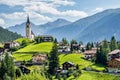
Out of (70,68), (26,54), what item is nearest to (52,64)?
(70,68)

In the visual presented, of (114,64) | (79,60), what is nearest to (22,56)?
(79,60)

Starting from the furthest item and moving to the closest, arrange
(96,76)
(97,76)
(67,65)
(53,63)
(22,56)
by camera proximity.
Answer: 1. (22,56)
2. (67,65)
3. (53,63)
4. (96,76)
5. (97,76)

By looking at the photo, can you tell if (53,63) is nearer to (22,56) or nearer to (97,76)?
(97,76)

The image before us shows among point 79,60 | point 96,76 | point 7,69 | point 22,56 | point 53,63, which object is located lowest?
point 96,76

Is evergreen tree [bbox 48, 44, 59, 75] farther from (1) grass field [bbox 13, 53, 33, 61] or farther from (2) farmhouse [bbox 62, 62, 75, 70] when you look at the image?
(1) grass field [bbox 13, 53, 33, 61]

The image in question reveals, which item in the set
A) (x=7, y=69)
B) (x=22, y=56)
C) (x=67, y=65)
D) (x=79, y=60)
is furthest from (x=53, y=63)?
(x=22, y=56)

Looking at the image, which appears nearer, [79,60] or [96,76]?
[96,76]

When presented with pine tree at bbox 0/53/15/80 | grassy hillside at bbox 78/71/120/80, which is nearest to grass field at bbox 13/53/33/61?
pine tree at bbox 0/53/15/80

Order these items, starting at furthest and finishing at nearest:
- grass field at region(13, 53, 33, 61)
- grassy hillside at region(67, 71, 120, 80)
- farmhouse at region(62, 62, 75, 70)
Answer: grass field at region(13, 53, 33, 61), farmhouse at region(62, 62, 75, 70), grassy hillside at region(67, 71, 120, 80)

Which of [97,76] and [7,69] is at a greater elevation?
[7,69]

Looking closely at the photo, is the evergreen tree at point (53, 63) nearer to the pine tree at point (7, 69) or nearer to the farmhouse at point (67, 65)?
the farmhouse at point (67, 65)

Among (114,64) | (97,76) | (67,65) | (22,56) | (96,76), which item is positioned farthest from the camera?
(22,56)

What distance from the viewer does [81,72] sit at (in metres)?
126

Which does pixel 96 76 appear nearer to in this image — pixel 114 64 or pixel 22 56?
pixel 114 64
